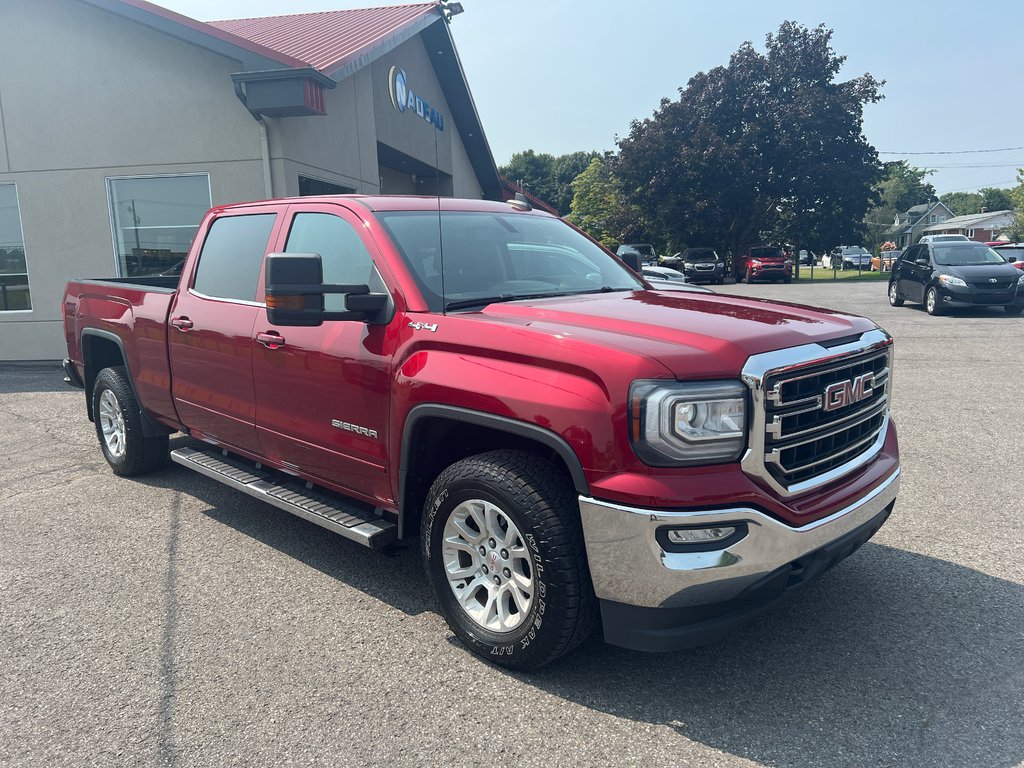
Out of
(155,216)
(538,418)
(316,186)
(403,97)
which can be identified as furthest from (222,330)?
(403,97)

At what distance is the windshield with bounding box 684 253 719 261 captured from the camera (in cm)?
3394

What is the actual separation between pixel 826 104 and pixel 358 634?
39.3 m

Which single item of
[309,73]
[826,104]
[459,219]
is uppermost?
[826,104]

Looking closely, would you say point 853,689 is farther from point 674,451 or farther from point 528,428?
point 528,428

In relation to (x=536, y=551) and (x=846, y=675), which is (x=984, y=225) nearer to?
(x=846, y=675)

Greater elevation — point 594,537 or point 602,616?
point 594,537

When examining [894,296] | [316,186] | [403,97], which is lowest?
[894,296]

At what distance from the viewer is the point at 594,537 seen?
2725mm

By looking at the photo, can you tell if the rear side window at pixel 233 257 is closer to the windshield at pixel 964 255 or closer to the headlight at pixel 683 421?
the headlight at pixel 683 421

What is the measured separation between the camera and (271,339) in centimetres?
408

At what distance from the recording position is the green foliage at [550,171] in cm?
9912

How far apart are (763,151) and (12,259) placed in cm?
3411

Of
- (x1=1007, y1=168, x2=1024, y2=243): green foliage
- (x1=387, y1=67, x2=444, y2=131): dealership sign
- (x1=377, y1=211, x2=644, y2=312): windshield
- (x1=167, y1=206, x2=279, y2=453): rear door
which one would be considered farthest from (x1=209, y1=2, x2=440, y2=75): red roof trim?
(x1=1007, y1=168, x2=1024, y2=243): green foliage

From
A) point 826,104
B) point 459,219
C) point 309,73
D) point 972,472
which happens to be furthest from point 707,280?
point 459,219
